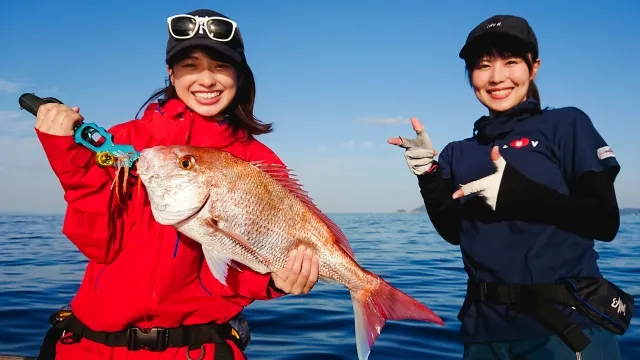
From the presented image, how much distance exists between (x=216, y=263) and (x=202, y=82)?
133cm

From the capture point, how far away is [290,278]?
138 inches

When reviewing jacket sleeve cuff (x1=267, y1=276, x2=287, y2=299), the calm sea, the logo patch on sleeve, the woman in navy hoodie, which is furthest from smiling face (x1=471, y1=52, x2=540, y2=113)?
the calm sea

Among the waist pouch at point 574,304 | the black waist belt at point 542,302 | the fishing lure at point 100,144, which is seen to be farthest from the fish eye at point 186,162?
the waist pouch at point 574,304

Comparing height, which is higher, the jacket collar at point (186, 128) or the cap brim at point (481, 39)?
the cap brim at point (481, 39)

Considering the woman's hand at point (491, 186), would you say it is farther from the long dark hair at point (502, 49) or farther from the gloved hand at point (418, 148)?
the long dark hair at point (502, 49)

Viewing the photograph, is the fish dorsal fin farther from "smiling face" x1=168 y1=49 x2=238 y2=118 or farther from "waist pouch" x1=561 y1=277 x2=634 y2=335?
"waist pouch" x1=561 y1=277 x2=634 y2=335

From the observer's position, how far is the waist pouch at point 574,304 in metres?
3.42

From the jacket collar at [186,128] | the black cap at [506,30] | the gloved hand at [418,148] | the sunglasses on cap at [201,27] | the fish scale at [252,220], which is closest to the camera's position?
the fish scale at [252,220]

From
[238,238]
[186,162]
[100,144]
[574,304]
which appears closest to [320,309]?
[574,304]

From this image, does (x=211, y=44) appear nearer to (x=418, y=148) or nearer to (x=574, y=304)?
(x=418, y=148)

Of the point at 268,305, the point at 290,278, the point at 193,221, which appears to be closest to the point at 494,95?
the point at 290,278

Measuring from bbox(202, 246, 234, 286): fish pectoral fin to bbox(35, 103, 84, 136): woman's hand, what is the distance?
105 centimetres

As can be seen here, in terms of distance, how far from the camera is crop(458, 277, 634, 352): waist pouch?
11.2 feet

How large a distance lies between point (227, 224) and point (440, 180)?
1.77 m
